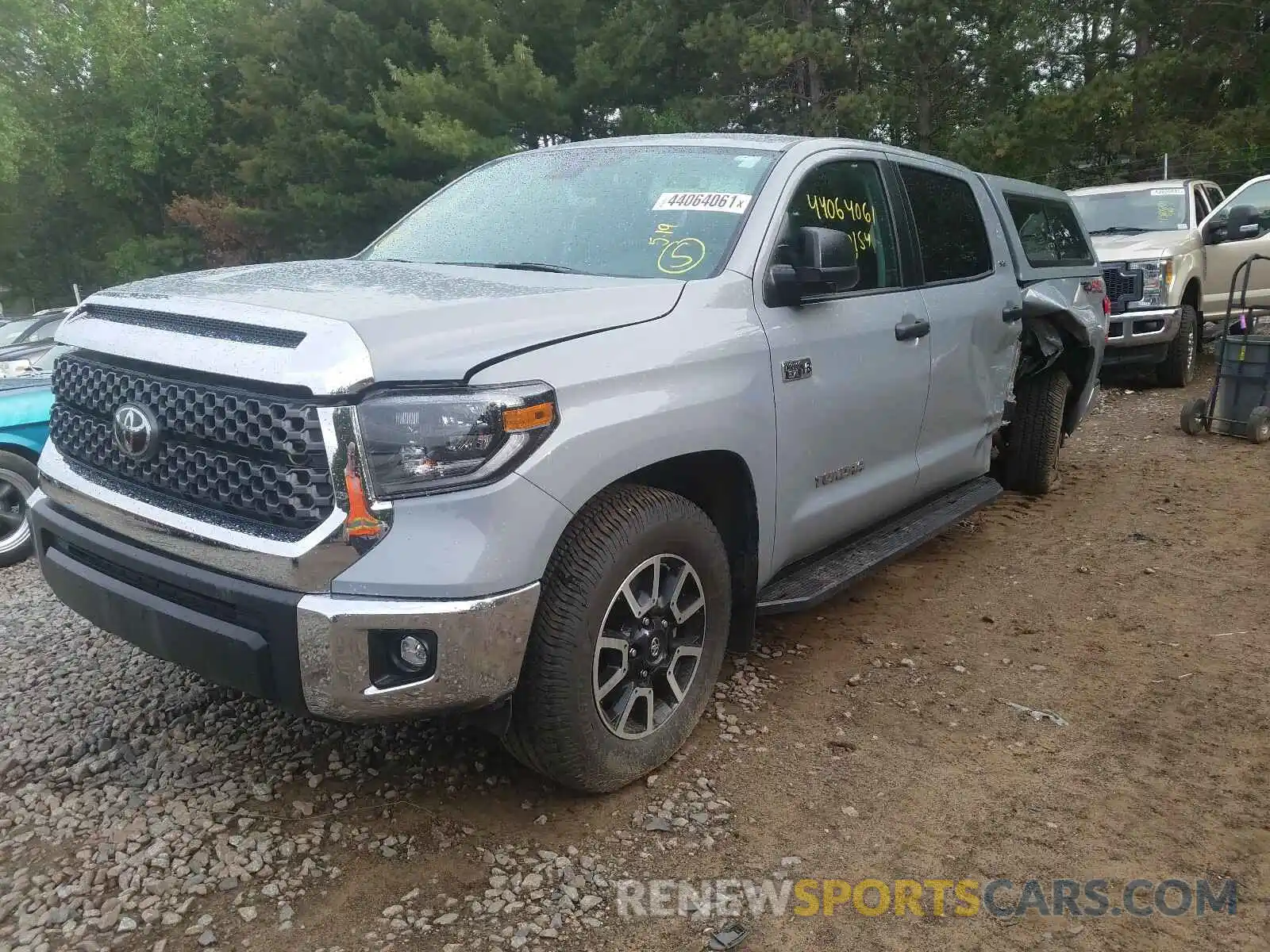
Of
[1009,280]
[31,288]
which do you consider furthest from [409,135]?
[31,288]

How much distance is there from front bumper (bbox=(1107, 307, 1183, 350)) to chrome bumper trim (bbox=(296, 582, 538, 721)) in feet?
28.2

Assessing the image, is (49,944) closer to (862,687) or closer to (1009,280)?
(862,687)

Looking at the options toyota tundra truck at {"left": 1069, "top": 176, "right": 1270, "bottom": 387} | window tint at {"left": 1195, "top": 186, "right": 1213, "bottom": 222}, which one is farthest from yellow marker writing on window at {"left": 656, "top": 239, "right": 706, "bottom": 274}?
window tint at {"left": 1195, "top": 186, "right": 1213, "bottom": 222}

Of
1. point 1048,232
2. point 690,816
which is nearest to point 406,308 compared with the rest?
point 690,816

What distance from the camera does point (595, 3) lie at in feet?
72.5

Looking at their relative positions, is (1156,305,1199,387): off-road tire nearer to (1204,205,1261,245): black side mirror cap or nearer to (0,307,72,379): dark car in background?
(1204,205,1261,245): black side mirror cap

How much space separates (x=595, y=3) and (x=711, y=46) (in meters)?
4.42

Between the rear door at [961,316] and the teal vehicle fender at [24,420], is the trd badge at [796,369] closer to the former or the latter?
the rear door at [961,316]

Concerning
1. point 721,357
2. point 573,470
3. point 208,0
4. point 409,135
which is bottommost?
point 573,470

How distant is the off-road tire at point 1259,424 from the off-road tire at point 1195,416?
1.17 ft

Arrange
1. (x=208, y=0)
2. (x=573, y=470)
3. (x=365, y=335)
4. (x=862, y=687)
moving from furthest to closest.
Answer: (x=208, y=0) → (x=862, y=687) → (x=573, y=470) → (x=365, y=335)

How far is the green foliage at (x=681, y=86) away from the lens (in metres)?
17.9

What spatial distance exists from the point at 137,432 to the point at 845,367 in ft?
7.47

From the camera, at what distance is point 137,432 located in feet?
8.34
